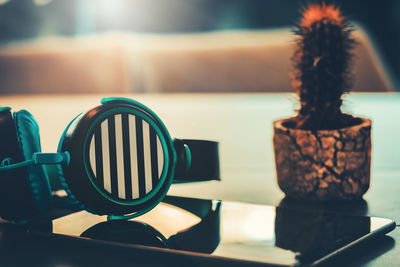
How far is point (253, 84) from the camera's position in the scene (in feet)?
5.86

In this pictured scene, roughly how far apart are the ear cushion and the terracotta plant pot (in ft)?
0.98

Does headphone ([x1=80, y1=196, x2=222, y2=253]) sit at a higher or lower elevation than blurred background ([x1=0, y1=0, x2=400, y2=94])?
lower

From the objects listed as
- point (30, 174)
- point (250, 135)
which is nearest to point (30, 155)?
point (30, 174)

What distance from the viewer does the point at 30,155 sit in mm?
485

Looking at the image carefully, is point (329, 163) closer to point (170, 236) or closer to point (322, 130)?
point (322, 130)

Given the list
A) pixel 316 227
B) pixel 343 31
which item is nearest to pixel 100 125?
pixel 316 227

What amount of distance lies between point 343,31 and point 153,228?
36 cm

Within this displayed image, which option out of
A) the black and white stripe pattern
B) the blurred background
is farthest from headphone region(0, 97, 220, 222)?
the blurred background

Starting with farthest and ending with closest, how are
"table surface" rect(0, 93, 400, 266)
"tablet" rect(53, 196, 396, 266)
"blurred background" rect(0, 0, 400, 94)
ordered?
"blurred background" rect(0, 0, 400, 94) → "table surface" rect(0, 93, 400, 266) → "tablet" rect(53, 196, 396, 266)

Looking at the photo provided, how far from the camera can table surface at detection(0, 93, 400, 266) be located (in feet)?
1.92

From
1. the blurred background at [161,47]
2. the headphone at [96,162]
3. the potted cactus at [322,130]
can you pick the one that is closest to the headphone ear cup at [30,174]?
the headphone at [96,162]

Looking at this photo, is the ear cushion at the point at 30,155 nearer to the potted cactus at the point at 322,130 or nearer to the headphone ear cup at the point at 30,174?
the headphone ear cup at the point at 30,174

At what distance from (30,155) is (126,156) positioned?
10cm

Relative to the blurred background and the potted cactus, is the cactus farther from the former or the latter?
the blurred background
